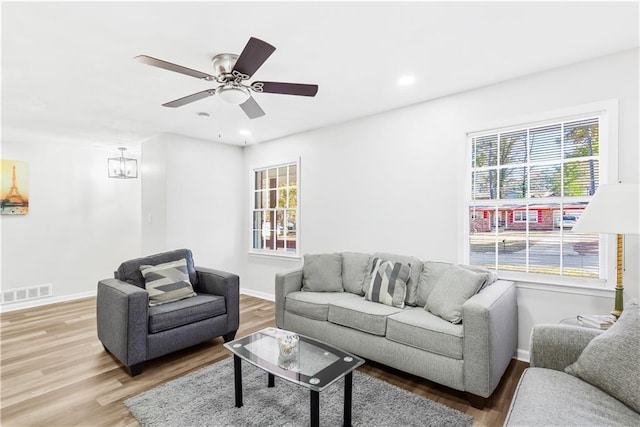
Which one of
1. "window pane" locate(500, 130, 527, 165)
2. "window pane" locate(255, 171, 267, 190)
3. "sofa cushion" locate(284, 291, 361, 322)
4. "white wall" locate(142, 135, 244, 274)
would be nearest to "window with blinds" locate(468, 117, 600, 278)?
"window pane" locate(500, 130, 527, 165)

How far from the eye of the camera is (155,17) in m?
1.96

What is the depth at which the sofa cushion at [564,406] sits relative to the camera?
1.29 m

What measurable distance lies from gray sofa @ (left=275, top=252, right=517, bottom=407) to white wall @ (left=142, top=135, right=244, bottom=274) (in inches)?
79.8

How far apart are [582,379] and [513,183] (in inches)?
71.2

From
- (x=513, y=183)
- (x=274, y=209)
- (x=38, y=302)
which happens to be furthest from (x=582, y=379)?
(x=38, y=302)

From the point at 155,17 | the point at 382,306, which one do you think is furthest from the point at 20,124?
the point at 382,306

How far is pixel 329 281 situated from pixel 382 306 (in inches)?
30.4

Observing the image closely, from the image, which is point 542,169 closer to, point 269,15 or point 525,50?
point 525,50

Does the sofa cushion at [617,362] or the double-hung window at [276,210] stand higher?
the double-hung window at [276,210]

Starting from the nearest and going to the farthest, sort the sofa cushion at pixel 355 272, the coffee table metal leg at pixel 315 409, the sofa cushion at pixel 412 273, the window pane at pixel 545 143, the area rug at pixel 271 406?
the coffee table metal leg at pixel 315 409
the area rug at pixel 271 406
the window pane at pixel 545 143
the sofa cushion at pixel 412 273
the sofa cushion at pixel 355 272

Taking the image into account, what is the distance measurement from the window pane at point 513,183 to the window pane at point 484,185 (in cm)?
7

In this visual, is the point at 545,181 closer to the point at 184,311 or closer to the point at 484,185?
the point at 484,185

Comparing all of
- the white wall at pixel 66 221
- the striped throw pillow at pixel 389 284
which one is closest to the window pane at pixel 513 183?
the striped throw pillow at pixel 389 284

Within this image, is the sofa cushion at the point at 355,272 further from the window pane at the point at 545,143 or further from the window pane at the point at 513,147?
the window pane at the point at 545,143
